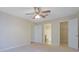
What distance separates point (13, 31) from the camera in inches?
64.6

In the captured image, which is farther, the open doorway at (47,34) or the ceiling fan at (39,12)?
the open doorway at (47,34)

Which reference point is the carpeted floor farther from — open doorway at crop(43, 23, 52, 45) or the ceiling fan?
the ceiling fan

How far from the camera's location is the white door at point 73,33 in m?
1.62

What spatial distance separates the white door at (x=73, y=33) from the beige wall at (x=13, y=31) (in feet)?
1.94

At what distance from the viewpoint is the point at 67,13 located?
5.29 ft

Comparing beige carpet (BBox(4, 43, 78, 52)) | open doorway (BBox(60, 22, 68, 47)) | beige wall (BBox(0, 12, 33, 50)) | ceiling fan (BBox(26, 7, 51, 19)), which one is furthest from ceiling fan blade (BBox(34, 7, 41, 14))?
beige carpet (BBox(4, 43, 78, 52))

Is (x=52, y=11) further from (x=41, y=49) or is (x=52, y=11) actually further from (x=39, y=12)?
(x=41, y=49)

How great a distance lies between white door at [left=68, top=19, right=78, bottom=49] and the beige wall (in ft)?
1.94

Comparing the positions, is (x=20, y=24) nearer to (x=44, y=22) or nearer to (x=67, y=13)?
(x=44, y=22)

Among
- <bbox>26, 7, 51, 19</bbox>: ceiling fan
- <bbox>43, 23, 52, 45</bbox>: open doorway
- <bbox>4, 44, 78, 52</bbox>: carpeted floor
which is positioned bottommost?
<bbox>4, 44, 78, 52</bbox>: carpeted floor

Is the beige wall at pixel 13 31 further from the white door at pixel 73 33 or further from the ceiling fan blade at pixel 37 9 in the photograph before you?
the white door at pixel 73 33

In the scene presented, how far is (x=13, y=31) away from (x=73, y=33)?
0.88 metres

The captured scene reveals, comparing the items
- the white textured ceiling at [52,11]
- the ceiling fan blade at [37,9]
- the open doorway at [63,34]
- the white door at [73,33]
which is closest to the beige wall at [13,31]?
the white textured ceiling at [52,11]

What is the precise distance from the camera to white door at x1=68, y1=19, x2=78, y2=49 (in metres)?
1.62
